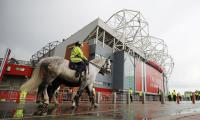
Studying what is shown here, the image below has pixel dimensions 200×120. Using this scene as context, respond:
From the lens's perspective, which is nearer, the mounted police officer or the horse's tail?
the horse's tail

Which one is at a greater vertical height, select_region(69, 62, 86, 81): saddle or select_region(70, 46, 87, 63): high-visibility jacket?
select_region(70, 46, 87, 63): high-visibility jacket

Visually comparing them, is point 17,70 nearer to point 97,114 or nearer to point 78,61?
point 78,61

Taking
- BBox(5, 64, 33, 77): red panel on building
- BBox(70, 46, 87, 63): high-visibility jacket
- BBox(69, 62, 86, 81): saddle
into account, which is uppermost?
BBox(5, 64, 33, 77): red panel on building

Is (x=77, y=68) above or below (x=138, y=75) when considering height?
below

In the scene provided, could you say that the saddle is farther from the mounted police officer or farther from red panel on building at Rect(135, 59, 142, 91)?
red panel on building at Rect(135, 59, 142, 91)

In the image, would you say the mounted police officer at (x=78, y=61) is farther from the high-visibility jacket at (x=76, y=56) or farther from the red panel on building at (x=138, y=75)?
the red panel on building at (x=138, y=75)

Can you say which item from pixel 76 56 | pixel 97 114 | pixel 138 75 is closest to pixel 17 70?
pixel 76 56

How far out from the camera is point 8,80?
26.0 m

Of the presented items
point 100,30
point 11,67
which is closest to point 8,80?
point 11,67

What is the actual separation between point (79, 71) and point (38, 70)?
4.24 feet

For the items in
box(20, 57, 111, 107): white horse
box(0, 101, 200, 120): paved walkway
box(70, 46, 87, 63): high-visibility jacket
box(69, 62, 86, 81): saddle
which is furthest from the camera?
box(70, 46, 87, 63): high-visibility jacket

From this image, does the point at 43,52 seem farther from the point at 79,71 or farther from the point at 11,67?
the point at 79,71

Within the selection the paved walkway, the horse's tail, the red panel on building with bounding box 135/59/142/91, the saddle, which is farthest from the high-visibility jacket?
the red panel on building with bounding box 135/59/142/91

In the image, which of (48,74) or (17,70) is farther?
(17,70)
